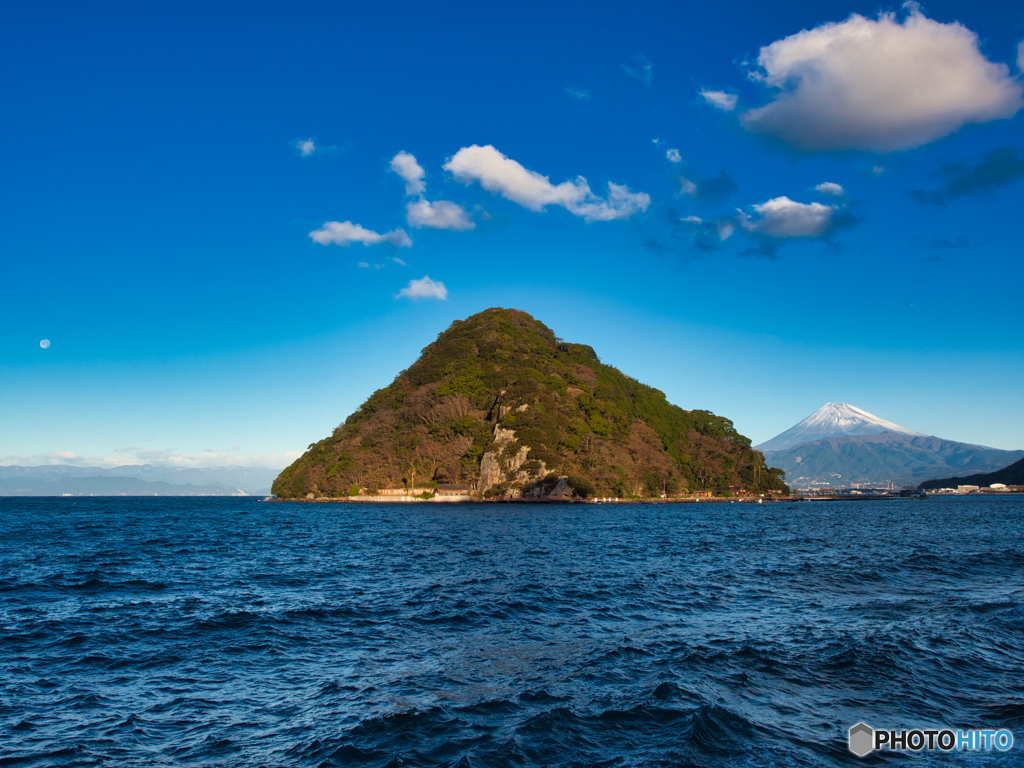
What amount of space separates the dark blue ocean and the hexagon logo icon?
25 centimetres

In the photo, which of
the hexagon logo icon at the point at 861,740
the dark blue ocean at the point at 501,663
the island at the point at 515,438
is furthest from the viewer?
the island at the point at 515,438

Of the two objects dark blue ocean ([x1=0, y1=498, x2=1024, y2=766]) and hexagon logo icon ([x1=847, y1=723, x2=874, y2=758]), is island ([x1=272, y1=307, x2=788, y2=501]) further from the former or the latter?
hexagon logo icon ([x1=847, y1=723, x2=874, y2=758])

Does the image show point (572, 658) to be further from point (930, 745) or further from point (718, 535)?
point (718, 535)

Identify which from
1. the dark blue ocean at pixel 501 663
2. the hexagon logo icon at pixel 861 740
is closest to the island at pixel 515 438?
the dark blue ocean at pixel 501 663

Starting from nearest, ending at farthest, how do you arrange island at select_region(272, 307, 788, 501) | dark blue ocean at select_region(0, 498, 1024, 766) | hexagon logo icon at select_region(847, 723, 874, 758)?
1. hexagon logo icon at select_region(847, 723, 874, 758)
2. dark blue ocean at select_region(0, 498, 1024, 766)
3. island at select_region(272, 307, 788, 501)

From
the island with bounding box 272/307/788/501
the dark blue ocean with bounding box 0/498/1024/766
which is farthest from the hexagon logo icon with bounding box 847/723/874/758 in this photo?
the island with bounding box 272/307/788/501

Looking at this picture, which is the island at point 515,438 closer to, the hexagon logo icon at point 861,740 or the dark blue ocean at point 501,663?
the dark blue ocean at point 501,663

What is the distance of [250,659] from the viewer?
13680 millimetres

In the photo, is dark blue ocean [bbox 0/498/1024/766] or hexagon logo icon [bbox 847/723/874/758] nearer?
hexagon logo icon [bbox 847/723/874/758]

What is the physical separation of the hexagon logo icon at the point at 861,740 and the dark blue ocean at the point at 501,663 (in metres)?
0.25

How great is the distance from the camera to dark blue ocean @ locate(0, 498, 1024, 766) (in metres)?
9.25

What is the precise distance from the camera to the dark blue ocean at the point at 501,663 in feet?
30.3

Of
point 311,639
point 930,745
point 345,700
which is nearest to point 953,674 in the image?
point 930,745

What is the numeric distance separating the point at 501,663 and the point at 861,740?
6.97 m
